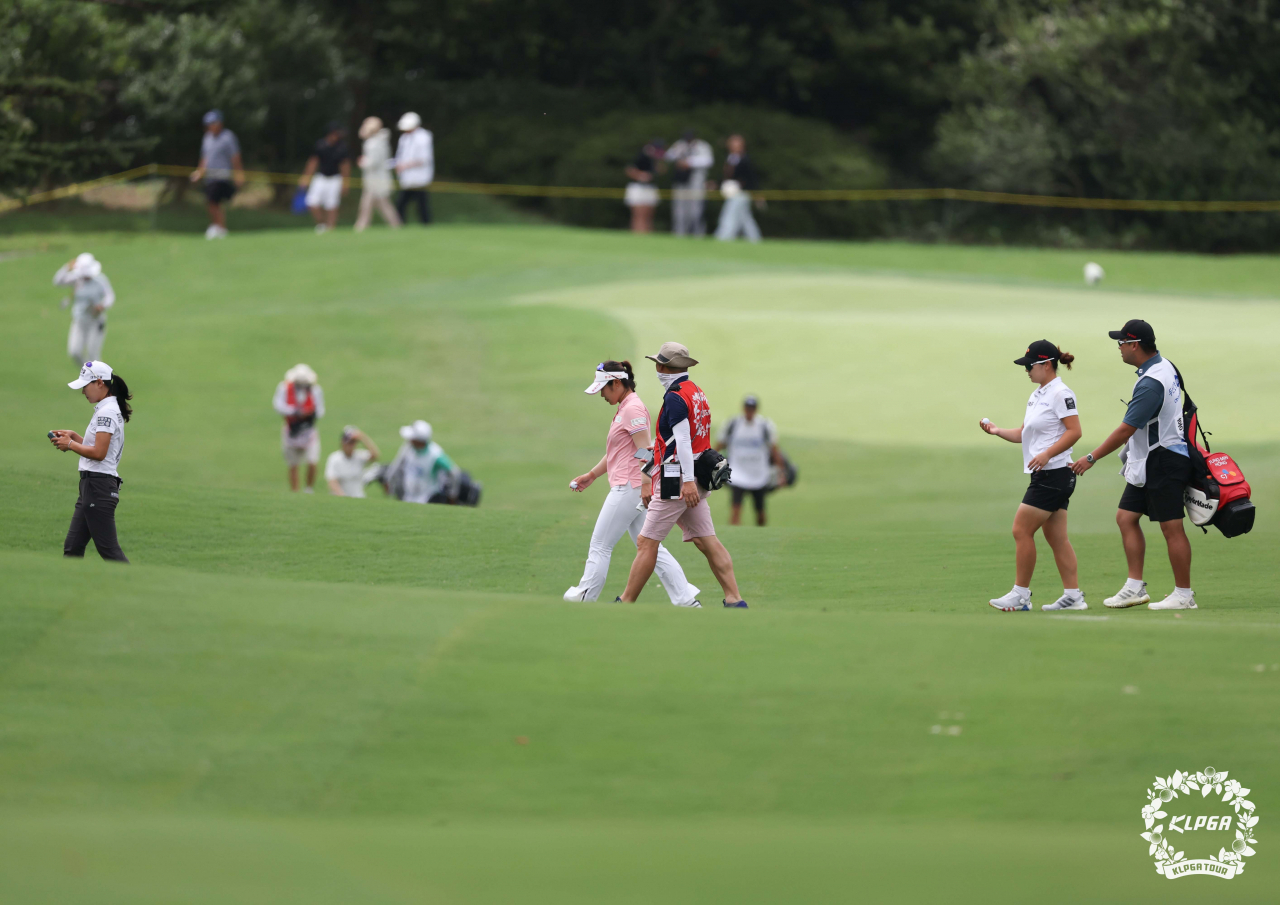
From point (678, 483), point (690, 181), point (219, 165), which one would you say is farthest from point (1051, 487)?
point (690, 181)

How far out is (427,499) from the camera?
57.8ft

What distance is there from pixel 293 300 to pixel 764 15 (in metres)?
25.4

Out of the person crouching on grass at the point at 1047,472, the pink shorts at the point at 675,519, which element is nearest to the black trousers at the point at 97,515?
the pink shorts at the point at 675,519

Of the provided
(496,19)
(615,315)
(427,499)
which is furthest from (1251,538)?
A: (496,19)

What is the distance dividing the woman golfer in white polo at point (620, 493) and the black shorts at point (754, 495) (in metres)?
7.98

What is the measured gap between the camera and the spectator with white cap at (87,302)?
819 inches

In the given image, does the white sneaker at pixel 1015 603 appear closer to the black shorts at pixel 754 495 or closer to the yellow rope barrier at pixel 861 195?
the black shorts at pixel 754 495

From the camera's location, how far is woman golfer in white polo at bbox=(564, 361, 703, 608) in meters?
10.8

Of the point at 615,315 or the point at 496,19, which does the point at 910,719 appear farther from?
the point at 496,19

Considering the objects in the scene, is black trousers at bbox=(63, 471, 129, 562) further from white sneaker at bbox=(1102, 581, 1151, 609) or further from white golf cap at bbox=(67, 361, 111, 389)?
white sneaker at bbox=(1102, 581, 1151, 609)

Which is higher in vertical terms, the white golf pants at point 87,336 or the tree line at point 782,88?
the tree line at point 782,88

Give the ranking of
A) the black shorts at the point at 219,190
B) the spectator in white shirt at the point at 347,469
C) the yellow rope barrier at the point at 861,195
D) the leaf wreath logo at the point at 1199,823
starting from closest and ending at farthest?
the leaf wreath logo at the point at 1199,823, the spectator in white shirt at the point at 347,469, the black shorts at the point at 219,190, the yellow rope barrier at the point at 861,195

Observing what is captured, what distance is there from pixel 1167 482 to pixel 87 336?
15.7 m

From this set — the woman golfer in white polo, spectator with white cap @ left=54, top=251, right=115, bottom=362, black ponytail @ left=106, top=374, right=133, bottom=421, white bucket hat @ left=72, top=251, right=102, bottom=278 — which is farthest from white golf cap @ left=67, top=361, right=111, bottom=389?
white bucket hat @ left=72, top=251, right=102, bottom=278
